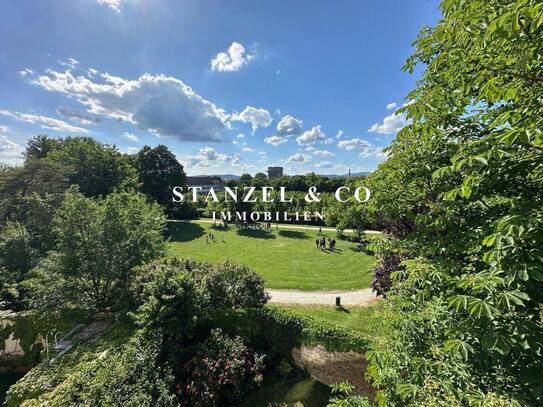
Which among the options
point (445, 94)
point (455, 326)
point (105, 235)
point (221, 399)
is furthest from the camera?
point (105, 235)

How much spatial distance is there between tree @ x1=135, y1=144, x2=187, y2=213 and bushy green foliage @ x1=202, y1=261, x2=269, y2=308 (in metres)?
33.5

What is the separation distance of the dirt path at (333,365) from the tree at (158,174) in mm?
37198

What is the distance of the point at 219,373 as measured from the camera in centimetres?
809

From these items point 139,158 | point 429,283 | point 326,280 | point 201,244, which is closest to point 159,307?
point 429,283

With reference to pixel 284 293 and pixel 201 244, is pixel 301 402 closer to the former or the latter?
pixel 284 293

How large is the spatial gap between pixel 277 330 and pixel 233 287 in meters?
2.70

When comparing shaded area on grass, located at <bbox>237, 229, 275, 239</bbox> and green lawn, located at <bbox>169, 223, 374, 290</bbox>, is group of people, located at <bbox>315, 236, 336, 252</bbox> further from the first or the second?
shaded area on grass, located at <bbox>237, 229, 275, 239</bbox>

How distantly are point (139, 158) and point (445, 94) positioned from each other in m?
46.5

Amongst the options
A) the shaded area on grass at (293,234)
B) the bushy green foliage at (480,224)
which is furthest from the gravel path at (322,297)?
the shaded area on grass at (293,234)

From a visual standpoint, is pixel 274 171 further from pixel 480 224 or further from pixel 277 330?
pixel 480 224

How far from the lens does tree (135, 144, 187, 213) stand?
41.6 metres

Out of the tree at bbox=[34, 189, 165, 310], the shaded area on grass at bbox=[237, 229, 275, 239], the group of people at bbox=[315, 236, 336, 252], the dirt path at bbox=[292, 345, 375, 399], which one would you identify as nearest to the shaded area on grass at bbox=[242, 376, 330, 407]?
the dirt path at bbox=[292, 345, 375, 399]

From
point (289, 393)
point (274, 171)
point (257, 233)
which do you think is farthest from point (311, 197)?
point (274, 171)

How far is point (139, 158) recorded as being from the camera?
42375mm
